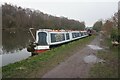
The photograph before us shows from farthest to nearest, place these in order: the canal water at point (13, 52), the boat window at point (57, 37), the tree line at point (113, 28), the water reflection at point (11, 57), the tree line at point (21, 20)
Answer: the tree line at point (21, 20)
the tree line at point (113, 28)
the boat window at point (57, 37)
the canal water at point (13, 52)
the water reflection at point (11, 57)

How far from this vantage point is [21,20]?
308ft

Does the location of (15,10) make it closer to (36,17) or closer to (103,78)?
(36,17)

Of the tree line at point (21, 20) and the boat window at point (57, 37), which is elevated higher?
the tree line at point (21, 20)

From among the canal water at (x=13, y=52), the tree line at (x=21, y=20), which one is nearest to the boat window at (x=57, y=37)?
the canal water at (x=13, y=52)

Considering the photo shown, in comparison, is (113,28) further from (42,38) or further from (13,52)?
(13,52)

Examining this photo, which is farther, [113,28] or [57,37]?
[113,28]

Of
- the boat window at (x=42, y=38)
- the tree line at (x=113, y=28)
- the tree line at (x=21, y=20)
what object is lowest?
the boat window at (x=42, y=38)

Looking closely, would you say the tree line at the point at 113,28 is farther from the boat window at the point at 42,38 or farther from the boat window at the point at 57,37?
the boat window at the point at 42,38

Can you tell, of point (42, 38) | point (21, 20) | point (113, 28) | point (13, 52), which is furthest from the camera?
point (21, 20)

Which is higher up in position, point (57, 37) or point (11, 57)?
point (57, 37)

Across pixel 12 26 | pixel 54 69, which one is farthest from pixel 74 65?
pixel 12 26

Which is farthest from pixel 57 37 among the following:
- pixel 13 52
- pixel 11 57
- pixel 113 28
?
pixel 113 28

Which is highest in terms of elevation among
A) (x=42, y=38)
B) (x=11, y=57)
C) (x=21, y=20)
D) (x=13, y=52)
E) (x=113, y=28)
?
(x=21, y=20)

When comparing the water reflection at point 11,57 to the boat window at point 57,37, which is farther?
the boat window at point 57,37
